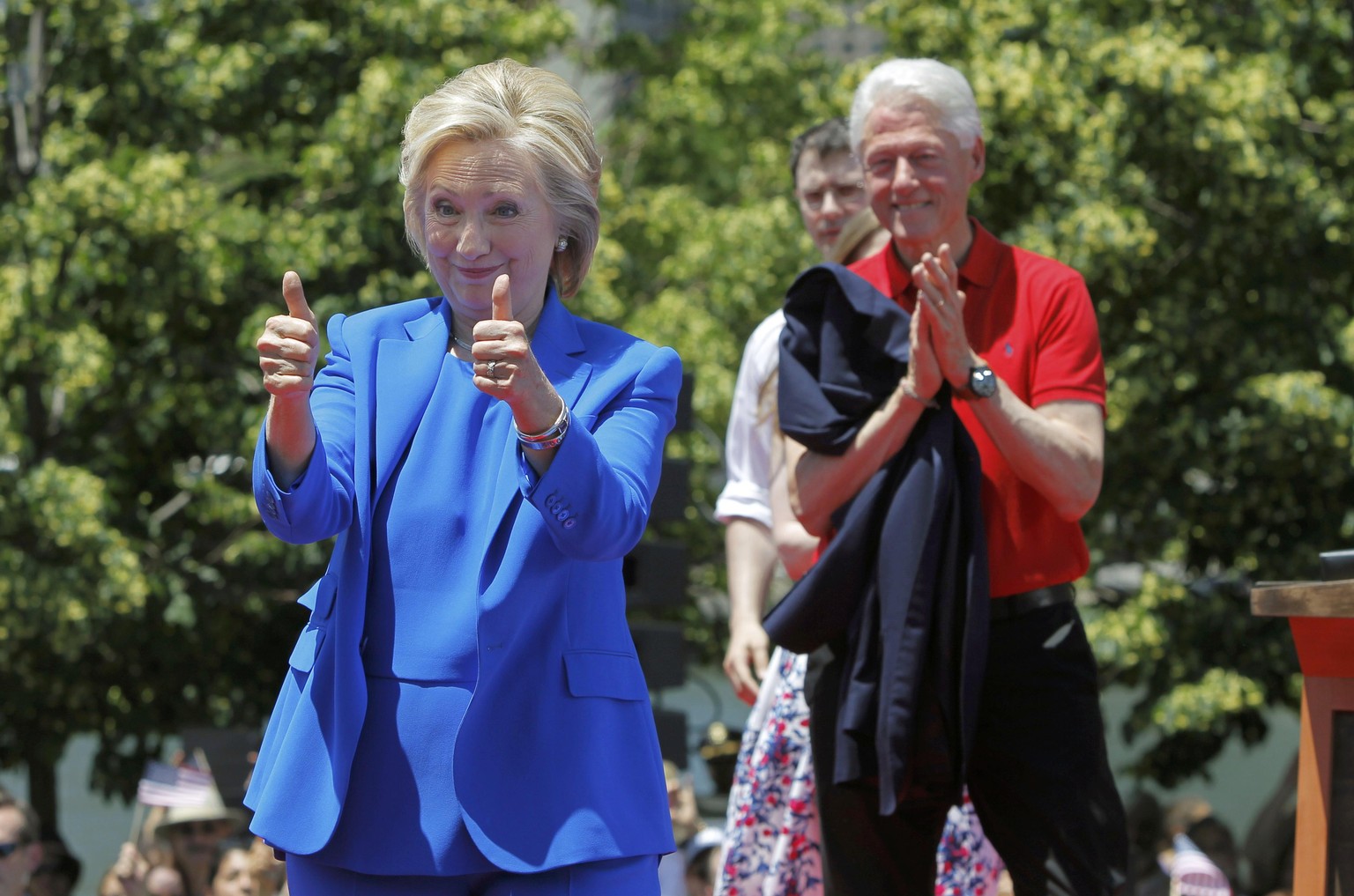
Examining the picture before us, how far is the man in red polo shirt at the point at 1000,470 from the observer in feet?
9.52

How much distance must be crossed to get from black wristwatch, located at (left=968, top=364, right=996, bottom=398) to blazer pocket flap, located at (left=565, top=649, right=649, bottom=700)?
960 millimetres

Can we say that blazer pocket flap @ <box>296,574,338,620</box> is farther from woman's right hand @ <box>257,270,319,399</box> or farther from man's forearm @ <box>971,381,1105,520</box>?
man's forearm @ <box>971,381,1105,520</box>


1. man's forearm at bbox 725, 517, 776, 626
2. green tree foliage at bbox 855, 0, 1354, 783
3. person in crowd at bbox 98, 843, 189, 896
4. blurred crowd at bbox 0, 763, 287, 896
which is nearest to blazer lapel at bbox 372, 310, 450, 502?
man's forearm at bbox 725, 517, 776, 626

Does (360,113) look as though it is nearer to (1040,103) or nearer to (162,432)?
(162,432)

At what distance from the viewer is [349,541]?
2182 mm

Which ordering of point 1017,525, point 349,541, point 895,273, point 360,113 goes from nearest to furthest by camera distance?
1. point 349,541
2. point 1017,525
3. point 895,273
4. point 360,113

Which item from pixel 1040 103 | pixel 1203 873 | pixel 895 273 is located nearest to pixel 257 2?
pixel 1040 103

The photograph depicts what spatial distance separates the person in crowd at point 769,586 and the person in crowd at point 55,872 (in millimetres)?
5327

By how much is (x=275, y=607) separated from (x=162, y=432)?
1.42 metres

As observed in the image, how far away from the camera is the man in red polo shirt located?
114 inches

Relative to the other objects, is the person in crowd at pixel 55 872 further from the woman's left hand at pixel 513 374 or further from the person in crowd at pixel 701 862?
the woman's left hand at pixel 513 374

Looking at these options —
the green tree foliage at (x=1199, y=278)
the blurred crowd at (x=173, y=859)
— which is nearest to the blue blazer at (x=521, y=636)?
the blurred crowd at (x=173, y=859)

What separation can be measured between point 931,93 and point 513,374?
4.63 ft

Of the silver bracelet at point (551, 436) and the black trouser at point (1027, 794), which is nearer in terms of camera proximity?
the silver bracelet at point (551, 436)
